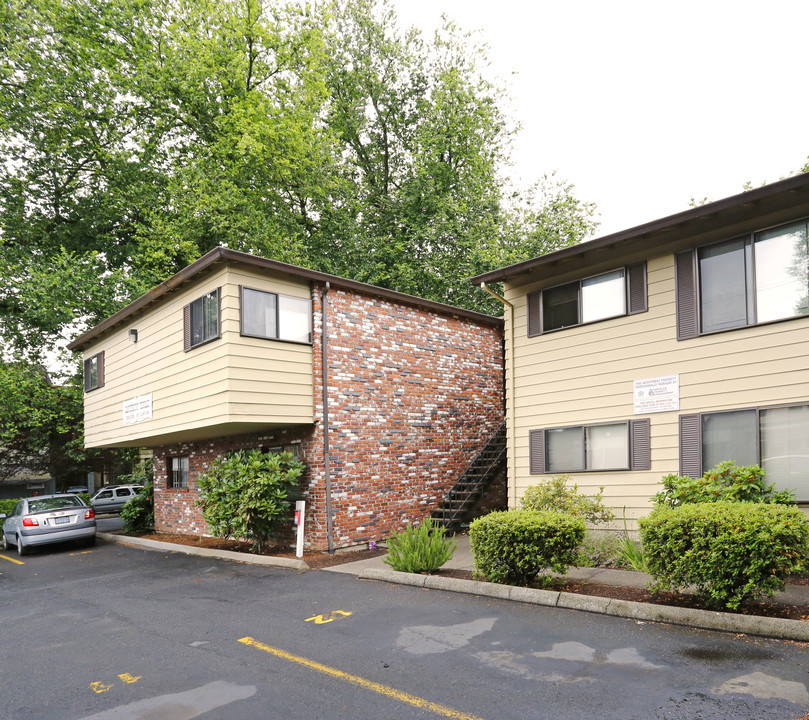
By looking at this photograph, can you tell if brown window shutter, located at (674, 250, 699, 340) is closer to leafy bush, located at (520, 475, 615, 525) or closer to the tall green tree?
leafy bush, located at (520, 475, 615, 525)

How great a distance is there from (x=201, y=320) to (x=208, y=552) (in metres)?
5.42

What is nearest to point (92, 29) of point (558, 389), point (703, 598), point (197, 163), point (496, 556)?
→ point (197, 163)

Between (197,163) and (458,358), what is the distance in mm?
12086

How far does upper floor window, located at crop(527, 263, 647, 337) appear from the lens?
10875mm

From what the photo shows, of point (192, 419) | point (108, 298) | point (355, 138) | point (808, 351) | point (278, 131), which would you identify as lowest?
point (192, 419)

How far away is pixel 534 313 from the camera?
40.7ft

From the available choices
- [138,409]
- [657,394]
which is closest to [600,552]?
[657,394]

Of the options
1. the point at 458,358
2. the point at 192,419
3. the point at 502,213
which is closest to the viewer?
the point at 192,419

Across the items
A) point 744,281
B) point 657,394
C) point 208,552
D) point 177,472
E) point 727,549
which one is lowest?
point 208,552

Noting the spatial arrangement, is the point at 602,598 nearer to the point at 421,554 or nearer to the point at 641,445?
the point at 421,554

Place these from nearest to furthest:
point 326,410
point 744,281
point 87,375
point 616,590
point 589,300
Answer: point 616,590
point 744,281
point 589,300
point 326,410
point 87,375

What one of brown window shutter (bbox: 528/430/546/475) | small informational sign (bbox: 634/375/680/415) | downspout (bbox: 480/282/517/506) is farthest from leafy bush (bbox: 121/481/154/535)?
small informational sign (bbox: 634/375/680/415)

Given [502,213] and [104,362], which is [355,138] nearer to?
[502,213]

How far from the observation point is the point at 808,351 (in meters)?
8.74
